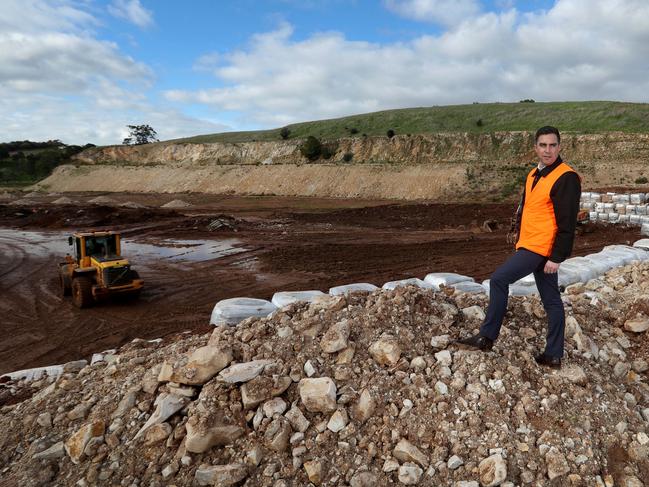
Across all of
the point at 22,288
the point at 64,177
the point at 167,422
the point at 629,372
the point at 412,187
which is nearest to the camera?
the point at 167,422

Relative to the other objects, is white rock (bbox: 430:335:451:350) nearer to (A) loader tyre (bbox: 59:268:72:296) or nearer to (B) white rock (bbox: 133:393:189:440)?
(B) white rock (bbox: 133:393:189:440)

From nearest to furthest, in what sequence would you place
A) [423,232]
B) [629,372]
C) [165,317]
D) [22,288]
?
[629,372], [165,317], [22,288], [423,232]

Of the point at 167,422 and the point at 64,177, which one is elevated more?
the point at 64,177

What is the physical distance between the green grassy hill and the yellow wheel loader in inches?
1649

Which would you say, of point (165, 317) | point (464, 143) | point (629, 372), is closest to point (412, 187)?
point (464, 143)

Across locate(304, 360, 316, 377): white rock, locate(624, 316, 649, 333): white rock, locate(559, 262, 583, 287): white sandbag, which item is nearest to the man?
locate(304, 360, 316, 377): white rock

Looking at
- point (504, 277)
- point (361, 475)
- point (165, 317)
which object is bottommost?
point (165, 317)

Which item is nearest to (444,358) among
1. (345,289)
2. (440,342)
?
(440,342)

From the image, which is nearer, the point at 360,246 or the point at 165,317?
the point at 165,317

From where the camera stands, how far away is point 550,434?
9.86 ft

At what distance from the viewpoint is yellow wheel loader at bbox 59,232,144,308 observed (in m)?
9.38

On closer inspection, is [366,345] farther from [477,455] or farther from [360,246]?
[360,246]

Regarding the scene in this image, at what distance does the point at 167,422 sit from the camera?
3365mm

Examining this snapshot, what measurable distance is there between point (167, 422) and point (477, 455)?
7.60ft
